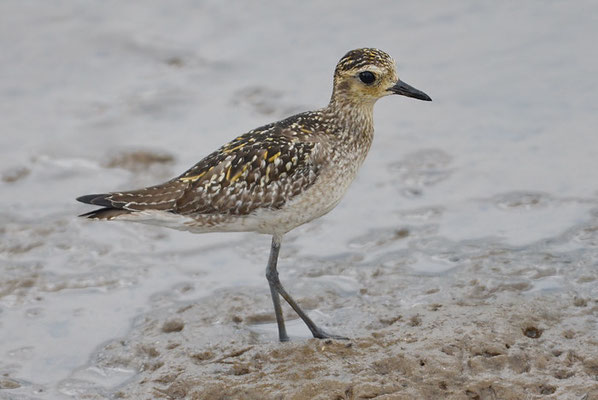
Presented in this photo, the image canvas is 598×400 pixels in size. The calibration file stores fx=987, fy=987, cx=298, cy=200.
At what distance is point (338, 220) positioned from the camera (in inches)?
455

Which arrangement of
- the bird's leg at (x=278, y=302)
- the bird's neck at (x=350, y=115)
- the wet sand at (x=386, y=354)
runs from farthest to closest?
the bird's neck at (x=350, y=115), the bird's leg at (x=278, y=302), the wet sand at (x=386, y=354)

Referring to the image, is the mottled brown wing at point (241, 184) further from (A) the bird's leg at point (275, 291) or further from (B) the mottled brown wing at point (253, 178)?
(A) the bird's leg at point (275, 291)

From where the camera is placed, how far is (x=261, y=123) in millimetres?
13523

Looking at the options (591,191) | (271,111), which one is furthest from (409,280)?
(271,111)

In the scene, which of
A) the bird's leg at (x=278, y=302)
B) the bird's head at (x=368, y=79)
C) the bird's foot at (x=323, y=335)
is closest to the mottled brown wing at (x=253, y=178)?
the bird's leg at (x=278, y=302)

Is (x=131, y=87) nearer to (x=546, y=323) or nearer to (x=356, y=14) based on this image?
(x=356, y=14)

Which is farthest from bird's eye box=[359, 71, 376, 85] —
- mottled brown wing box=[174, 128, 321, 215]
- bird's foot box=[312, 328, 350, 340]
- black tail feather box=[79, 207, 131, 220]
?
black tail feather box=[79, 207, 131, 220]

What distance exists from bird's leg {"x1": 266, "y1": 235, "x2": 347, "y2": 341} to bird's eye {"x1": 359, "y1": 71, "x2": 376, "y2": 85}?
1.67m

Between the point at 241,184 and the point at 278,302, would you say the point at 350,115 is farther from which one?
the point at 278,302

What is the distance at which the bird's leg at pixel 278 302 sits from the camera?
29.5 ft

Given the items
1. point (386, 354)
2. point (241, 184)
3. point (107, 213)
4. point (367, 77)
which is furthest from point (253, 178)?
point (386, 354)

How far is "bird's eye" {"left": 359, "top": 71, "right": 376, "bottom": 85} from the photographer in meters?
9.21

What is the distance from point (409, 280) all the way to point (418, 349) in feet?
5.81

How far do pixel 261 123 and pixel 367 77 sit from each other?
14.6 ft
